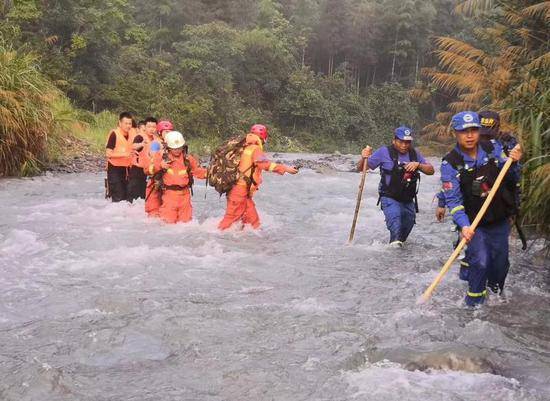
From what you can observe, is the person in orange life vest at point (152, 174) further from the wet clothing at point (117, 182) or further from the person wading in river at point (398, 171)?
the person wading in river at point (398, 171)

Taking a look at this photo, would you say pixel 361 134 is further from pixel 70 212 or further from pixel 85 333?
pixel 85 333

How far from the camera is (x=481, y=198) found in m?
5.29

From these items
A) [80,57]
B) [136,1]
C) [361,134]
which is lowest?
[361,134]

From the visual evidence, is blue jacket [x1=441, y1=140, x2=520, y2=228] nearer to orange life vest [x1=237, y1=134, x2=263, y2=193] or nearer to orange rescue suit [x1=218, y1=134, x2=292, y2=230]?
orange rescue suit [x1=218, y1=134, x2=292, y2=230]

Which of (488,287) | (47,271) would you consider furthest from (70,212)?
(488,287)

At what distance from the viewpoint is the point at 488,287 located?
5.96 meters

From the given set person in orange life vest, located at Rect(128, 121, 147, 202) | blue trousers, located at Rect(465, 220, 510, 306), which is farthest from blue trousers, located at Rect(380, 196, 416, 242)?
person in orange life vest, located at Rect(128, 121, 147, 202)

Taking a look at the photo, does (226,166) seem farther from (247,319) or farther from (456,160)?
(456,160)

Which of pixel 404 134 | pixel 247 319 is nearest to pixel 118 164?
pixel 404 134

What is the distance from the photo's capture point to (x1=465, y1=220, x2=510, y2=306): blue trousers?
535 cm

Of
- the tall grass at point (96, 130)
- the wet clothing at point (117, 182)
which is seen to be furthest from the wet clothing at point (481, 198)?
the tall grass at point (96, 130)

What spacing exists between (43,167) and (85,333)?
10732 mm

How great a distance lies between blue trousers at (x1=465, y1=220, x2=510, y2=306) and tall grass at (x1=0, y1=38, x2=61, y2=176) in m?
10.3

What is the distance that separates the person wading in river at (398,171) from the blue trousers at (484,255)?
2.30 meters
